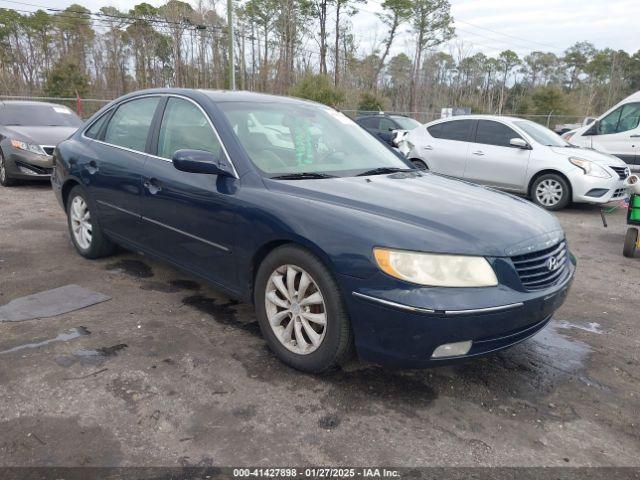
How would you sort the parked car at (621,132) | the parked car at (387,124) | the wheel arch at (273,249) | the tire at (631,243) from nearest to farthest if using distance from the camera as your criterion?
the wheel arch at (273,249)
the tire at (631,243)
the parked car at (621,132)
the parked car at (387,124)

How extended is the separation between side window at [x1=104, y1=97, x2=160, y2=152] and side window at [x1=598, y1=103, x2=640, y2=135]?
10690 mm

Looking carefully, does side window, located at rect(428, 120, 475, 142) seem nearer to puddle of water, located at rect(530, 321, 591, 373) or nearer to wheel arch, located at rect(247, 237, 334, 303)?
puddle of water, located at rect(530, 321, 591, 373)

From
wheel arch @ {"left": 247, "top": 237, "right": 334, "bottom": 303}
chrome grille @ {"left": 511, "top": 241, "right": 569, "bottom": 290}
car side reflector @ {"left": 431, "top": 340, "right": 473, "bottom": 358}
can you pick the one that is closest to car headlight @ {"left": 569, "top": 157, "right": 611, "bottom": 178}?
chrome grille @ {"left": 511, "top": 241, "right": 569, "bottom": 290}

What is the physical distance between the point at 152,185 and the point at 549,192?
6.94 metres

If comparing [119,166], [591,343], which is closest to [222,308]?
[119,166]

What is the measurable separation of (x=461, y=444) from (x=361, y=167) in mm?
1949

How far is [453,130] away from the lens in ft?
30.6

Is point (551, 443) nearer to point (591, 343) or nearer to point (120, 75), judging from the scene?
point (591, 343)

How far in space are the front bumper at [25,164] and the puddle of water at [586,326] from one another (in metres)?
8.14

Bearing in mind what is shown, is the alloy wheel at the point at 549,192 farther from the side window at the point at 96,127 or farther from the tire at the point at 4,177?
the tire at the point at 4,177

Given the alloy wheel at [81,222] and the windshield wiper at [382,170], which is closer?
the windshield wiper at [382,170]

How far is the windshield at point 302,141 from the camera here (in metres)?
3.28

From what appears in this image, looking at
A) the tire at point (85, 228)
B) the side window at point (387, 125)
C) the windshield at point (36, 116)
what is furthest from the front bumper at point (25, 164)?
the side window at point (387, 125)

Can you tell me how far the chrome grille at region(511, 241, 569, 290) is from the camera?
8.39 feet
